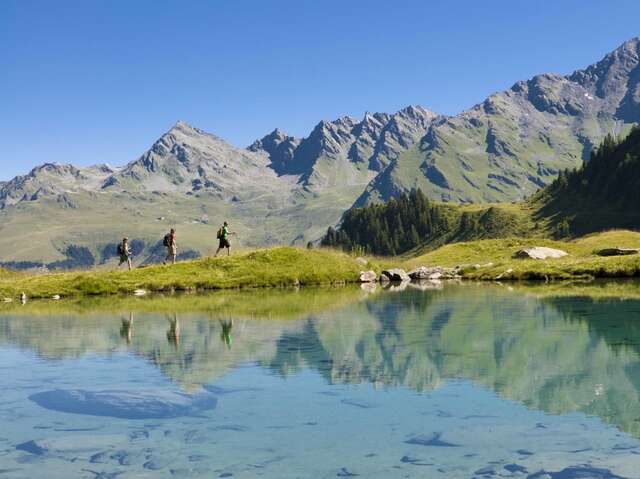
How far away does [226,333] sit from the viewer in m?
30.1

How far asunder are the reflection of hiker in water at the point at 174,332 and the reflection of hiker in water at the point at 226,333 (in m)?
1.88

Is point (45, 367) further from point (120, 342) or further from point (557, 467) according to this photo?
point (557, 467)

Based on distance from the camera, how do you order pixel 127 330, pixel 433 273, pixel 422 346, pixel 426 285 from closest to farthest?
pixel 422 346 → pixel 127 330 → pixel 426 285 → pixel 433 273

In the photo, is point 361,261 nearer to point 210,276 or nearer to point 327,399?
point 210,276

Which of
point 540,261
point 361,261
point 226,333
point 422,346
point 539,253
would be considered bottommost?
point 422,346

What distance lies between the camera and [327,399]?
1744 centimetres

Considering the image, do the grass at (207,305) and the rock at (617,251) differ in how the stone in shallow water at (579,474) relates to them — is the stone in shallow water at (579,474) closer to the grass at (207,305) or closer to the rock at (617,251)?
the grass at (207,305)

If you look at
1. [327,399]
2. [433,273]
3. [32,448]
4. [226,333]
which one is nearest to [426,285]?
[433,273]

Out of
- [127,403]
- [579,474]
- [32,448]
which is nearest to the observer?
[579,474]

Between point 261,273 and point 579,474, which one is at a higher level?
point 261,273

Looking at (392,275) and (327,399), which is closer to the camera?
(327,399)

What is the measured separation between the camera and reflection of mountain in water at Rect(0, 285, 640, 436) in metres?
18.3

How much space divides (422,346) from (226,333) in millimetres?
9446

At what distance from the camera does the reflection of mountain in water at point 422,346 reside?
722 inches
